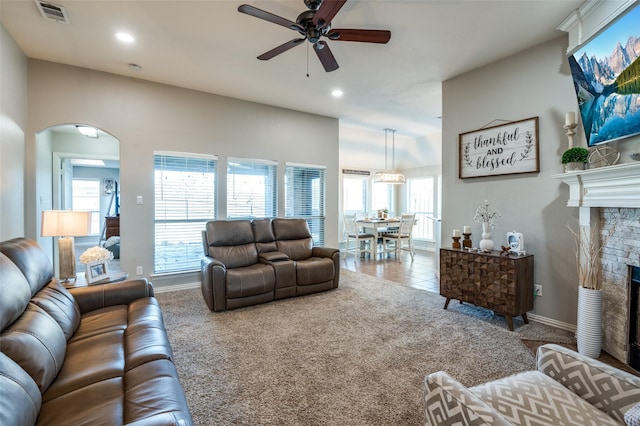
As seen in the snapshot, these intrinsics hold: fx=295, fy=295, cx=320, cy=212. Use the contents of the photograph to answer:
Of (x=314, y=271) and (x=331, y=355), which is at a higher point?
(x=314, y=271)

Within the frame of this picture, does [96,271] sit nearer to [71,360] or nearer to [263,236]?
[71,360]

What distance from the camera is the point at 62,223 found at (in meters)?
2.66

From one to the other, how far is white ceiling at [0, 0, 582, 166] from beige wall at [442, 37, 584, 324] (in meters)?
0.24

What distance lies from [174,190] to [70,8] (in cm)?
231

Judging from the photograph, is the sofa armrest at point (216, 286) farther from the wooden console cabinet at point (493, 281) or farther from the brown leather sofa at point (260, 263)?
the wooden console cabinet at point (493, 281)

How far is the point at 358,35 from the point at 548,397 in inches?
100

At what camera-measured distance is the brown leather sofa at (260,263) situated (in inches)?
135

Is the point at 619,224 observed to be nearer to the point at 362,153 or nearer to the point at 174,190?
the point at 174,190

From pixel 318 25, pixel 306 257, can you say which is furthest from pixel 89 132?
pixel 318 25

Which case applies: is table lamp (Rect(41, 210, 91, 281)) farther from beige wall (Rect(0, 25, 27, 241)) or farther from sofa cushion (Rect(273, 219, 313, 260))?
sofa cushion (Rect(273, 219, 313, 260))

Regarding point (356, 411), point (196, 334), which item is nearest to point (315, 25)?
point (356, 411)

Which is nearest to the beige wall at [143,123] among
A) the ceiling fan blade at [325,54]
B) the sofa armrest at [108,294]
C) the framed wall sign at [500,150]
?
the sofa armrest at [108,294]

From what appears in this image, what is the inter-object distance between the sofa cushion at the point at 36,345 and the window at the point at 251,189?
335 cm

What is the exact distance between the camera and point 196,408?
5.79 ft
